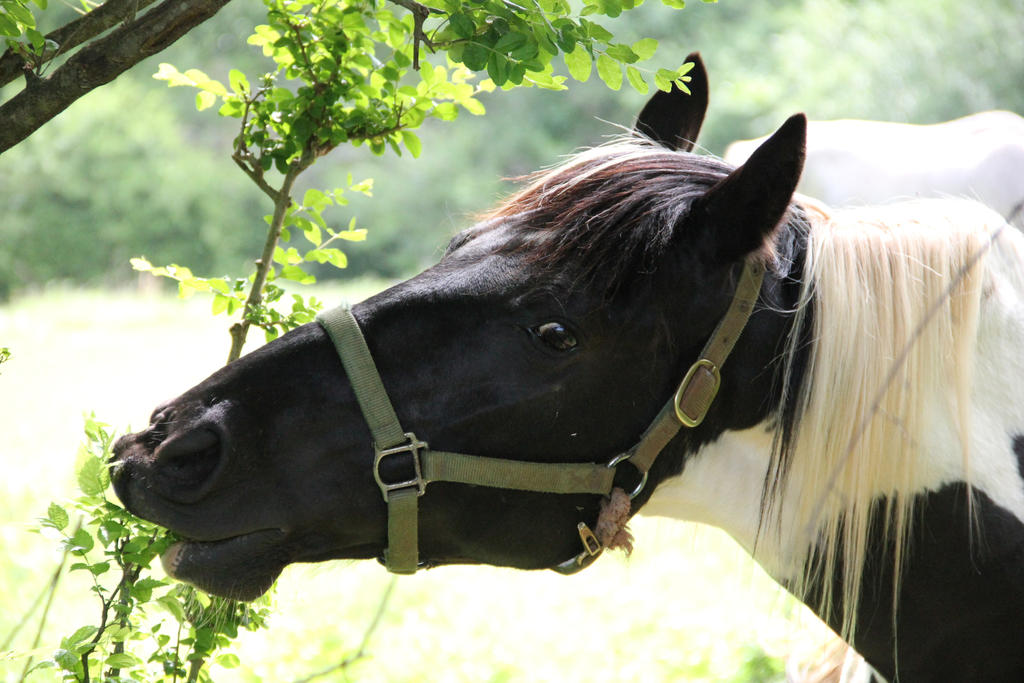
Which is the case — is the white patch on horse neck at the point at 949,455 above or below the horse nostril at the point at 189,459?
below

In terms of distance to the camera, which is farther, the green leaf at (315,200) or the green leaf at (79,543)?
the green leaf at (315,200)

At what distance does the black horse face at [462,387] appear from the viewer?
139 cm

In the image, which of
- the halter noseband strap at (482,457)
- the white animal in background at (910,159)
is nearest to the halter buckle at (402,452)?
the halter noseband strap at (482,457)

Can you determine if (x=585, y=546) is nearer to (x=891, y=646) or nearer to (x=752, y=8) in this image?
(x=891, y=646)

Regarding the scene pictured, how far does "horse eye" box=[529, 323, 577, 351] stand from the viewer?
142cm

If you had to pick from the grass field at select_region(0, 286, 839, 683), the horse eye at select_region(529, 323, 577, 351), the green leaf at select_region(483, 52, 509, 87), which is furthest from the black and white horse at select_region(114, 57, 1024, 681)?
the grass field at select_region(0, 286, 839, 683)

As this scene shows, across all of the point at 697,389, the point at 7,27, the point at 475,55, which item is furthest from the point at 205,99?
the point at 697,389

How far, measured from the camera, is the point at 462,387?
1439 millimetres

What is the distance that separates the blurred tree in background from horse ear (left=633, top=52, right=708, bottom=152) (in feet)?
54.0

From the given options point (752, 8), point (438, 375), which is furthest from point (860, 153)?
point (752, 8)

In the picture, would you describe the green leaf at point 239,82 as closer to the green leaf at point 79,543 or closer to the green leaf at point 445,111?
the green leaf at point 445,111

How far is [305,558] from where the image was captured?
4.83 ft

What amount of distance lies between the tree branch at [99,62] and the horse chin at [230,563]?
706mm

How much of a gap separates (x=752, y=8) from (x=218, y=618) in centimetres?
2187
